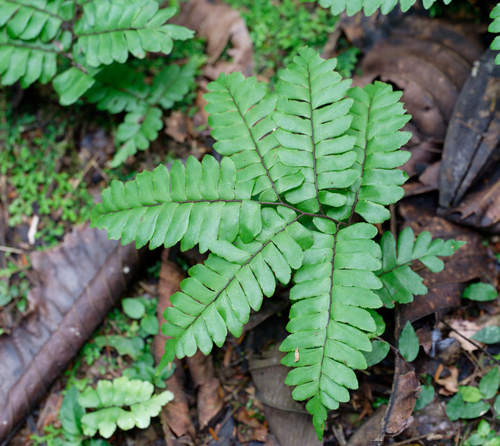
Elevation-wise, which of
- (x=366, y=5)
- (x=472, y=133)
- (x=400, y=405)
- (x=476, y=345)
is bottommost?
(x=400, y=405)

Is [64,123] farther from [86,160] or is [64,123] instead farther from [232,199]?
[232,199]

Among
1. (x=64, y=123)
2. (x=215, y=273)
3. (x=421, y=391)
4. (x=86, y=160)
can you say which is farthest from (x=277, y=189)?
(x=64, y=123)

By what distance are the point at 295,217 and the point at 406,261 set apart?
2.35ft

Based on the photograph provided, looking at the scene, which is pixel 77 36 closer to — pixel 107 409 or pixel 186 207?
pixel 186 207

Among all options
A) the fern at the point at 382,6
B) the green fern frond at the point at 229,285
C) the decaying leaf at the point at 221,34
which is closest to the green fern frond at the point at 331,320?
the green fern frond at the point at 229,285

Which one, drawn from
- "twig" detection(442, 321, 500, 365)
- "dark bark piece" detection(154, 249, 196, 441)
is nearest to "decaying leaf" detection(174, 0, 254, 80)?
"dark bark piece" detection(154, 249, 196, 441)

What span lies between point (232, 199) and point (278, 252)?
39 centimetres

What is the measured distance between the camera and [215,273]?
6.82ft

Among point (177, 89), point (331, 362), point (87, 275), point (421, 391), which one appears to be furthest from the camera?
point (177, 89)

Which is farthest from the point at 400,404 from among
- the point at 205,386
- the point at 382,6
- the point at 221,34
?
the point at 221,34

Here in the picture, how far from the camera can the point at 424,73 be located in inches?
114

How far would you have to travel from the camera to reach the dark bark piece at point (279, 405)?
7.79 ft

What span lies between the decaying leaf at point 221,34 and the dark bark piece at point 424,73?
108cm

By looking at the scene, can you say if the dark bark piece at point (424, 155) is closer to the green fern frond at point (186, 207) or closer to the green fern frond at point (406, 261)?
the green fern frond at point (406, 261)
